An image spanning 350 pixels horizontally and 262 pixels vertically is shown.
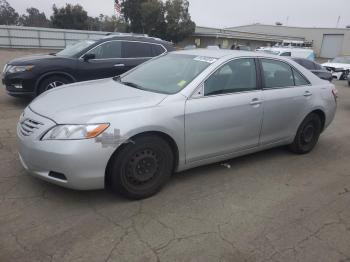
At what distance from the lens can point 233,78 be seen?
4344 mm

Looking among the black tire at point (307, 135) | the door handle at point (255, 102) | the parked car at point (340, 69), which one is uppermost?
the door handle at point (255, 102)

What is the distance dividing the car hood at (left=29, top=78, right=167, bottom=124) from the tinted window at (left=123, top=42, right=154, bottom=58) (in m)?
4.61

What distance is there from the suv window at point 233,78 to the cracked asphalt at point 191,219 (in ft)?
3.61

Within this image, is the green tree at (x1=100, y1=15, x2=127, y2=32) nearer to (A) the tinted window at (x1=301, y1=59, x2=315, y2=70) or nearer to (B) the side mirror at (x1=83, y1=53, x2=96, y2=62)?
(A) the tinted window at (x1=301, y1=59, x2=315, y2=70)

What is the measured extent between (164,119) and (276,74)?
2.10m

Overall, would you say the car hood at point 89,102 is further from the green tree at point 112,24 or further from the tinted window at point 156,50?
the green tree at point 112,24

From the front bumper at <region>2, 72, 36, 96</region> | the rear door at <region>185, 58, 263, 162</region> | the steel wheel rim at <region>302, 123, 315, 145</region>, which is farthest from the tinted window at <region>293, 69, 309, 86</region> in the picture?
the front bumper at <region>2, 72, 36, 96</region>

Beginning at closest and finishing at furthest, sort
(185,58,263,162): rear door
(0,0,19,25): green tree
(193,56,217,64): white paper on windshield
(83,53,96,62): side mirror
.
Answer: (185,58,263,162): rear door < (193,56,217,64): white paper on windshield < (83,53,96,62): side mirror < (0,0,19,25): green tree

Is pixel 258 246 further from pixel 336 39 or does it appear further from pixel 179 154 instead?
pixel 336 39

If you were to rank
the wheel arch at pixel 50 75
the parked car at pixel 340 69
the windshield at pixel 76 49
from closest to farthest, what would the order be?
1. the wheel arch at pixel 50 75
2. the windshield at pixel 76 49
3. the parked car at pixel 340 69

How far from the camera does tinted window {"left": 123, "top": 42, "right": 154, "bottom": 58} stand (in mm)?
8685

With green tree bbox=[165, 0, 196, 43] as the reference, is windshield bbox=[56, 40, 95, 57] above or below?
below

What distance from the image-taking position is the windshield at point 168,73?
405 centimetres

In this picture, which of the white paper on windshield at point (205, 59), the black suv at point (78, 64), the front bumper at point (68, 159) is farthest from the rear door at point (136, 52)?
the front bumper at point (68, 159)
